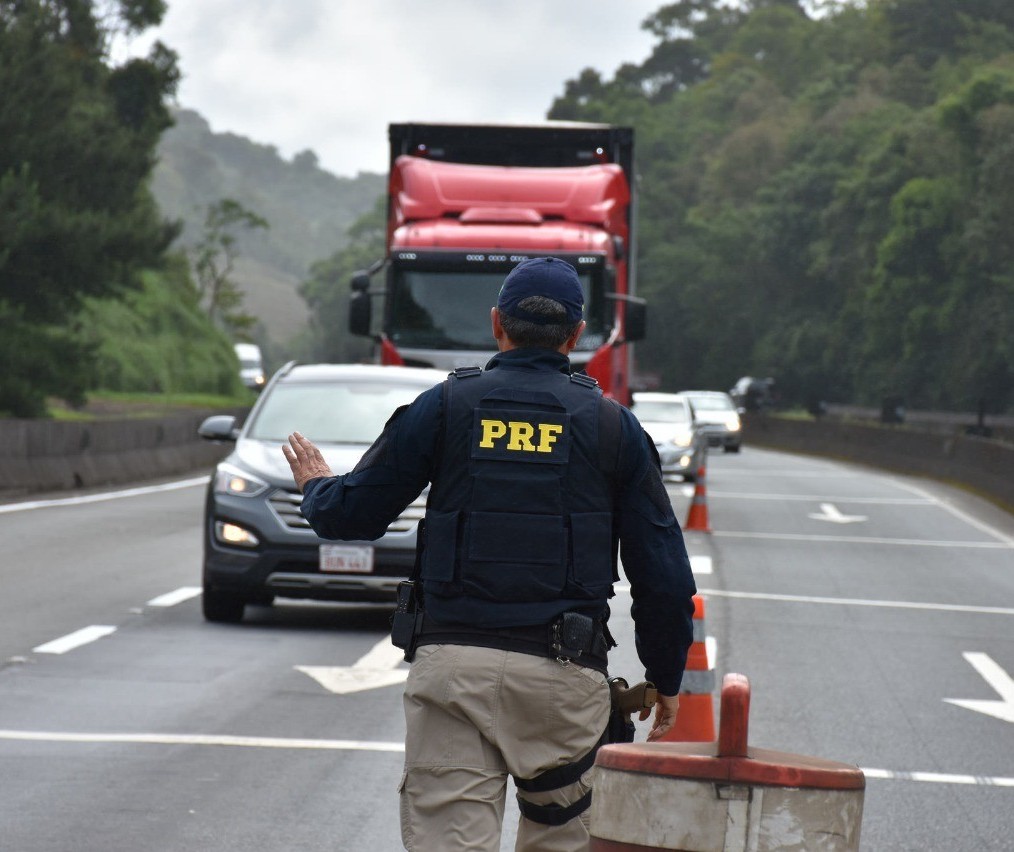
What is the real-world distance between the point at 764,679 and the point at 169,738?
11.8 ft

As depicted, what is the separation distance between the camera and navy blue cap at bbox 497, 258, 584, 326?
4270 mm

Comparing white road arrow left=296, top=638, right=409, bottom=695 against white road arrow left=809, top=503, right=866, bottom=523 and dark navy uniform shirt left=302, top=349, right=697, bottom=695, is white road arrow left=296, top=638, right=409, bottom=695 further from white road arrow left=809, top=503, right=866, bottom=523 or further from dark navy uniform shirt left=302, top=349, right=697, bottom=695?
white road arrow left=809, top=503, right=866, bottom=523

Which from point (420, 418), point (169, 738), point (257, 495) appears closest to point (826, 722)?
point (169, 738)

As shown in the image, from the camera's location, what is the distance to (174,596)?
1324 centimetres

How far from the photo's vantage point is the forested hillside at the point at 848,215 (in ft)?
206

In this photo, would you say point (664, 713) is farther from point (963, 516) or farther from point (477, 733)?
point (963, 516)

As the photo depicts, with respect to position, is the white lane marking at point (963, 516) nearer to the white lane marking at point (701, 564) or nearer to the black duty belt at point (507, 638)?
the white lane marking at point (701, 564)

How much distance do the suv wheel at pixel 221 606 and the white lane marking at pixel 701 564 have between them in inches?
202

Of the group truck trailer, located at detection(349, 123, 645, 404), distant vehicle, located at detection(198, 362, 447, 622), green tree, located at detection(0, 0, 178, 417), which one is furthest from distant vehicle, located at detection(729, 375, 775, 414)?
distant vehicle, located at detection(198, 362, 447, 622)

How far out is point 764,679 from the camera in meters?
10.3

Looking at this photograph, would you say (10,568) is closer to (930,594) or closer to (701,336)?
(930,594)

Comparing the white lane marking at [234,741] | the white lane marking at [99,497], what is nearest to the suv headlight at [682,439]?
the white lane marking at [99,497]

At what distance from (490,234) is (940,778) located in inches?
495

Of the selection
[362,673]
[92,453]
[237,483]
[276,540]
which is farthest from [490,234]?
[362,673]
